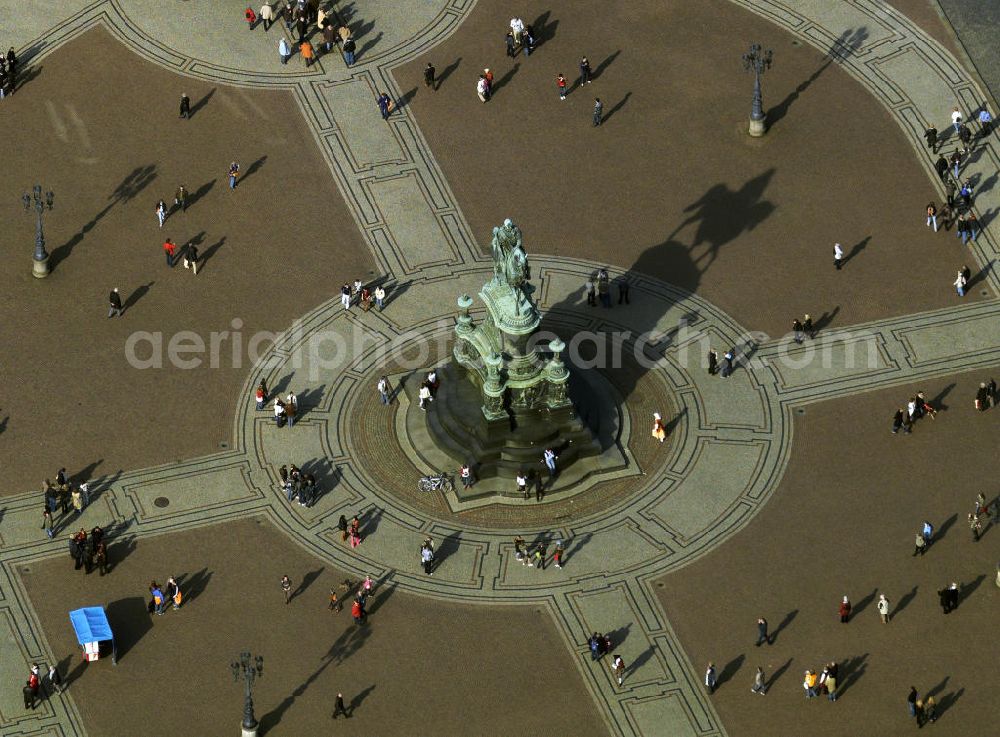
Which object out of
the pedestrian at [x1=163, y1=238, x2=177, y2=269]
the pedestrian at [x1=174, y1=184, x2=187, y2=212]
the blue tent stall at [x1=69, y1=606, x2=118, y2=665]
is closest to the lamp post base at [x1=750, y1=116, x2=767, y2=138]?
the pedestrian at [x1=174, y1=184, x2=187, y2=212]

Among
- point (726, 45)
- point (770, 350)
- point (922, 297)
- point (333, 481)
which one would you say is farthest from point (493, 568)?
point (726, 45)

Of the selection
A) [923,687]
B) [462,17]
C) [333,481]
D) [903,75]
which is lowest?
[923,687]

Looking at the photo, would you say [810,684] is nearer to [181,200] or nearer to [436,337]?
[436,337]

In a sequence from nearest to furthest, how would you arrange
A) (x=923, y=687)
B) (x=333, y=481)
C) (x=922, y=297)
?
(x=923, y=687) < (x=333, y=481) < (x=922, y=297)

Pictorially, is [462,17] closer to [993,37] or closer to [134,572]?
[993,37]

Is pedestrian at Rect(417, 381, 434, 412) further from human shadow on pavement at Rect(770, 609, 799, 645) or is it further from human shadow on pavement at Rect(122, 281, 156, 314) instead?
human shadow on pavement at Rect(770, 609, 799, 645)

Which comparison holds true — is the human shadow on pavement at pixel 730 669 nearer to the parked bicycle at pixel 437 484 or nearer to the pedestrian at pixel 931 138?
the parked bicycle at pixel 437 484
